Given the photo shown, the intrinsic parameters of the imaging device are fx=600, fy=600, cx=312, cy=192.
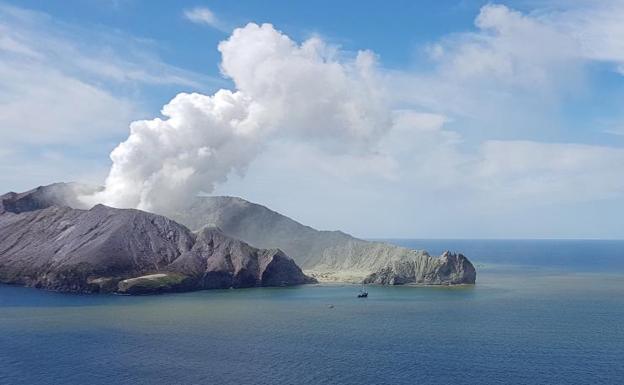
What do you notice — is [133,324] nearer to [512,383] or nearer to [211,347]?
[211,347]

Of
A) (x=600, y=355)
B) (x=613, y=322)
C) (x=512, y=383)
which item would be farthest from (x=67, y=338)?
(x=613, y=322)

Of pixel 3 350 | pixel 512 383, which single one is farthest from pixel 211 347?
pixel 512 383

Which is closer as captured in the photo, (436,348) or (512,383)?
(512,383)

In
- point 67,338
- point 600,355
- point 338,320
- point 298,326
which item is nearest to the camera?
point 600,355

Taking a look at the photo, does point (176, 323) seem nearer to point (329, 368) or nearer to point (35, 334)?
point (35, 334)

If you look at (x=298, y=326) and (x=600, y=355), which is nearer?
(x=600, y=355)

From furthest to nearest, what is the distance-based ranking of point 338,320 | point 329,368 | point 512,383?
point 338,320 < point 329,368 < point 512,383
